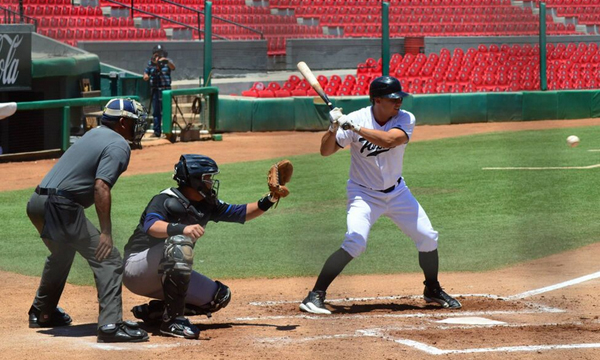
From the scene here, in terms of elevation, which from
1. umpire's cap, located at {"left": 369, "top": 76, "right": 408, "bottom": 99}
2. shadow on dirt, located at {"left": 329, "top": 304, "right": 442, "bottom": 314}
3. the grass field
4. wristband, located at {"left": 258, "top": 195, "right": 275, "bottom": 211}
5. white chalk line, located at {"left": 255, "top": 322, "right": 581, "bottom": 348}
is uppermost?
umpire's cap, located at {"left": 369, "top": 76, "right": 408, "bottom": 99}

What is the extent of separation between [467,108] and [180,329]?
15273 mm

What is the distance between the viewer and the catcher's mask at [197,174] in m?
4.86

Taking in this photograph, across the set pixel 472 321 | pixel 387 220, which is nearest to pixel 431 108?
pixel 387 220

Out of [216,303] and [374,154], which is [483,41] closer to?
[374,154]

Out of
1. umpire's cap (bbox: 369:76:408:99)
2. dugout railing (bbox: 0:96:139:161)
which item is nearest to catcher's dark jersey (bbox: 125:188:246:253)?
umpire's cap (bbox: 369:76:408:99)

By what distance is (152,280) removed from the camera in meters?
4.94

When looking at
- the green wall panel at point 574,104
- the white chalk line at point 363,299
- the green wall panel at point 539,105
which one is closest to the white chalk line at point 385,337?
the white chalk line at point 363,299

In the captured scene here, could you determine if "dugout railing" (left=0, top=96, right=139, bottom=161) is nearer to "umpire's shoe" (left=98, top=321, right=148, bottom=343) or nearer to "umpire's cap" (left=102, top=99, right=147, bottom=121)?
"umpire's cap" (left=102, top=99, right=147, bottom=121)

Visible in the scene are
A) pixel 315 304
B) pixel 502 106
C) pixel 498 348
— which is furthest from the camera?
pixel 502 106

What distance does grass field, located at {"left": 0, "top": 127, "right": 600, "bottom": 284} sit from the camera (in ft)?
25.1

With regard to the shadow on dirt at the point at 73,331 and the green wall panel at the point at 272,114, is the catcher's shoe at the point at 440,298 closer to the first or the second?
the shadow on dirt at the point at 73,331

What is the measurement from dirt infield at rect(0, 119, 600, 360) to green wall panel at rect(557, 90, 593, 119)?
12.8 m

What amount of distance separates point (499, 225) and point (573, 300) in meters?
3.09

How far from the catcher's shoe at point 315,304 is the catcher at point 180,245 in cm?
61
